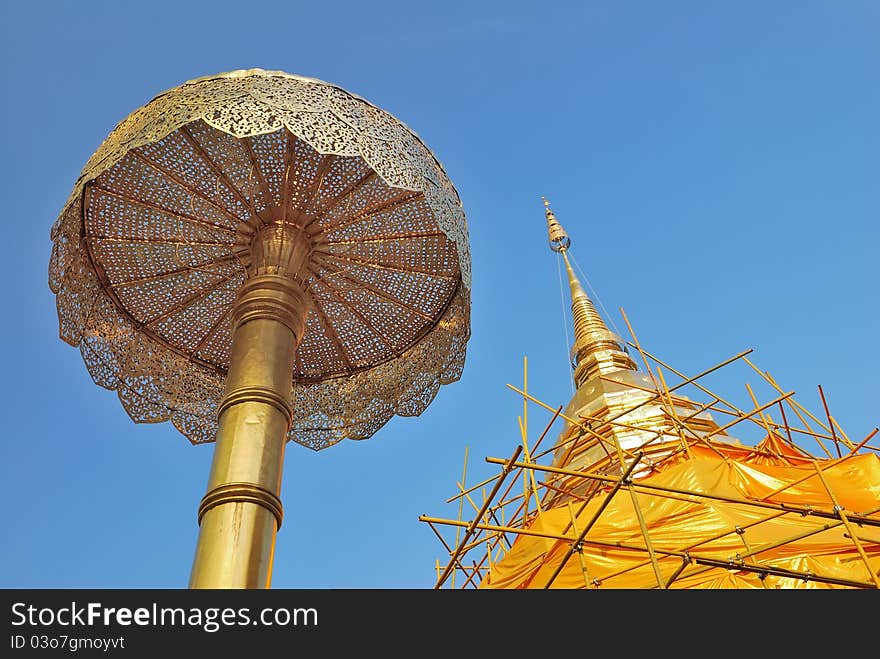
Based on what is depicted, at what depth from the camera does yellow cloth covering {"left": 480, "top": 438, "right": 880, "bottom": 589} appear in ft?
22.7

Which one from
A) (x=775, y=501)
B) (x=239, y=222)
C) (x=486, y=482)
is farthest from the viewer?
(x=486, y=482)

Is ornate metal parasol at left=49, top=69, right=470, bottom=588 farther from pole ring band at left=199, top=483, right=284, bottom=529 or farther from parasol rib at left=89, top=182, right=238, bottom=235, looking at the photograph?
pole ring band at left=199, top=483, right=284, bottom=529

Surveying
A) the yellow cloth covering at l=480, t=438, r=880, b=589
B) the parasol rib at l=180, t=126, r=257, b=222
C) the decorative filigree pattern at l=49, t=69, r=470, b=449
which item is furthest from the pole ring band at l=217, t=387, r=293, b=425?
the yellow cloth covering at l=480, t=438, r=880, b=589

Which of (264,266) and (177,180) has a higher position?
(177,180)

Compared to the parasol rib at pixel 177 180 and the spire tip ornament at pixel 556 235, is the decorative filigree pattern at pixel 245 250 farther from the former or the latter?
the spire tip ornament at pixel 556 235

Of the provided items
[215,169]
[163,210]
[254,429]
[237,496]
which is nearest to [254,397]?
[254,429]

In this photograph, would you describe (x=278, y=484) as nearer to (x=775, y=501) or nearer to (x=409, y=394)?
(x=409, y=394)

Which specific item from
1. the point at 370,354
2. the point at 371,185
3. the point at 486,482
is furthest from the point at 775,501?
the point at 371,185

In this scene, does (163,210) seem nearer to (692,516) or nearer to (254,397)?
(254,397)

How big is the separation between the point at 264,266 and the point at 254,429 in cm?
134

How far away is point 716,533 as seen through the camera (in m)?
7.47
